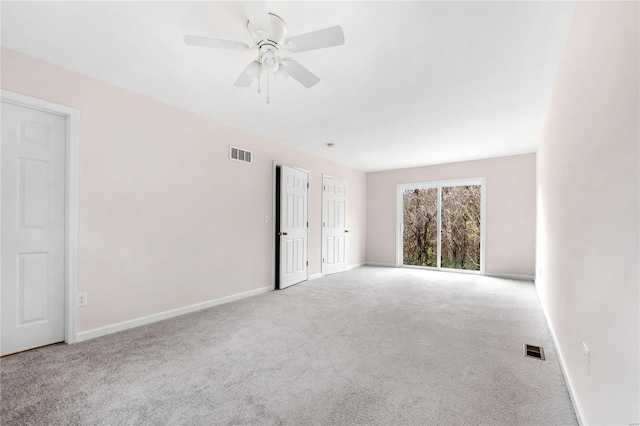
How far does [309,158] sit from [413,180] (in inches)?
113

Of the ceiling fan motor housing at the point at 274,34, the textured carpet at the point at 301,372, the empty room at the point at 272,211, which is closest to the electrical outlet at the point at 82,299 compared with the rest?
the empty room at the point at 272,211

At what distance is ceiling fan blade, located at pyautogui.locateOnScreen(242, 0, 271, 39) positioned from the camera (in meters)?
1.51

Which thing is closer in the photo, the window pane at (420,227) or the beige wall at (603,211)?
the beige wall at (603,211)

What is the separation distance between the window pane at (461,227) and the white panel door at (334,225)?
2320 millimetres

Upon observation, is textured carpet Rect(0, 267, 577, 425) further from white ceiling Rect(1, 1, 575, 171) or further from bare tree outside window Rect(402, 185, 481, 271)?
bare tree outside window Rect(402, 185, 481, 271)

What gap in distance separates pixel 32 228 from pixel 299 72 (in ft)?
8.83

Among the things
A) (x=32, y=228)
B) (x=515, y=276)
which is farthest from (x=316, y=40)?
(x=515, y=276)

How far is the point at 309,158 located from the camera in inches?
217

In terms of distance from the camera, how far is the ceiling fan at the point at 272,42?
5.36ft

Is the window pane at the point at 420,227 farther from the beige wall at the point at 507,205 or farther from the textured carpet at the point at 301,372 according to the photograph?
the textured carpet at the point at 301,372

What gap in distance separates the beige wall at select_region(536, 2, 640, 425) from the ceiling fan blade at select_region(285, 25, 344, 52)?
1271 millimetres

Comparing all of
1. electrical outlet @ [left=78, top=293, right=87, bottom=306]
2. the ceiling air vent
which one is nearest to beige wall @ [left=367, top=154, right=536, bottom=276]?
the ceiling air vent

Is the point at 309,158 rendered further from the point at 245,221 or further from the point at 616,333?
the point at 616,333

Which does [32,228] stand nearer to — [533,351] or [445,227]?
[533,351]
